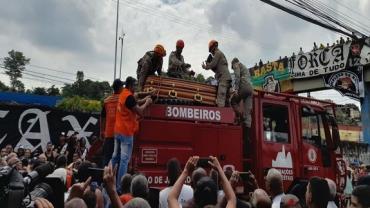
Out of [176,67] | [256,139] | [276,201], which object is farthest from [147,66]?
[276,201]

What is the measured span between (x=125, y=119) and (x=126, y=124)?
0.26 ft

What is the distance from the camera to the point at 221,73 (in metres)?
7.80

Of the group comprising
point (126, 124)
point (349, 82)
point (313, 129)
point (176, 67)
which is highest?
point (349, 82)

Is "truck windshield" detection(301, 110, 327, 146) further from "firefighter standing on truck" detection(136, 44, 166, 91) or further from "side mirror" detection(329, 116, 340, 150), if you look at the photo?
"firefighter standing on truck" detection(136, 44, 166, 91)

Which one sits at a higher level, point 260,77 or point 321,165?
point 260,77

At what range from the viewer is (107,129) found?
712cm

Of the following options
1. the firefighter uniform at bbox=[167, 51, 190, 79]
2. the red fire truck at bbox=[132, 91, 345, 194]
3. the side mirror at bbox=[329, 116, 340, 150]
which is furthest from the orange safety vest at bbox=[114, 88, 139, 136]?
the side mirror at bbox=[329, 116, 340, 150]

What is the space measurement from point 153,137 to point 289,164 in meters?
2.71

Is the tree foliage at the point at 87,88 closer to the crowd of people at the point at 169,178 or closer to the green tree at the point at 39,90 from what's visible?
the green tree at the point at 39,90

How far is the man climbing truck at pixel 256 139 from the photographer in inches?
266

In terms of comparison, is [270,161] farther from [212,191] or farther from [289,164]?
[212,191]

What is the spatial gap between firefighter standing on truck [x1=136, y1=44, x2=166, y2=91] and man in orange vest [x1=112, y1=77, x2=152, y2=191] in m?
0.66

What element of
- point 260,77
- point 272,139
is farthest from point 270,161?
point 260,77

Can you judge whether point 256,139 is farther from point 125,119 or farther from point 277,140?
point 125,119
